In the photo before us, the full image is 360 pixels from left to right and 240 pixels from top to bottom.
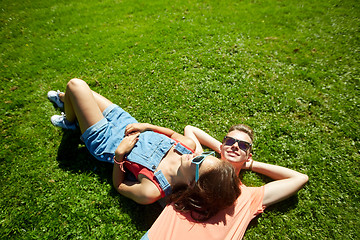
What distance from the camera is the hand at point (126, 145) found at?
3.45 metres

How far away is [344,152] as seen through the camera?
4.50 meters

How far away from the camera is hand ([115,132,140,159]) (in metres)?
3.45

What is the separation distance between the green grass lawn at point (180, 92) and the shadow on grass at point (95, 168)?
24 millimetres

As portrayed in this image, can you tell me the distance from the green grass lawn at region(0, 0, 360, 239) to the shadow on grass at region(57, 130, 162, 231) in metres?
0.02

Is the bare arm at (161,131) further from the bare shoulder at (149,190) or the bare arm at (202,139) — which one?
the bare shoulder at (149,190)

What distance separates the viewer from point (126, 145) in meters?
3.53

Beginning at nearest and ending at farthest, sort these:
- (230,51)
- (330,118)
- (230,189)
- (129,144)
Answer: (230,189) → (129,144) → (330,118) → (230,51)

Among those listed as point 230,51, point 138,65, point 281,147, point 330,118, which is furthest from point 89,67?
point 330,118

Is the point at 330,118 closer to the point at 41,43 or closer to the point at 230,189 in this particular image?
the point at 230,189

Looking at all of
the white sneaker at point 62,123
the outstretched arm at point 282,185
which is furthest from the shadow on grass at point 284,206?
the white sneaker at point 62,123

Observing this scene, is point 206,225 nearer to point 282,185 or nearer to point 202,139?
point 282,185

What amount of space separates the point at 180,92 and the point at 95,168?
3082 millimetres

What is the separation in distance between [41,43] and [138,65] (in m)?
4.19

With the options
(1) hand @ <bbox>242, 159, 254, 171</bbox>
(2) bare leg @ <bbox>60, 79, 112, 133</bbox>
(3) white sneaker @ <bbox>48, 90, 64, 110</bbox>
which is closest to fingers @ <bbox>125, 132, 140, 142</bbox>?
(2) bare leg @ <bbox>60, 79, 112, 133</bbox>
